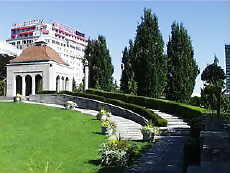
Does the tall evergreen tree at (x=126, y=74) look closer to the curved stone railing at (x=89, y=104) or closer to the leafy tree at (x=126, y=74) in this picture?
the leafy tree at (x=126, y=74)

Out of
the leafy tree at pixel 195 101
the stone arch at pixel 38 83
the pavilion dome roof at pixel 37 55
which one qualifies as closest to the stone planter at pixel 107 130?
the leafy tree at pixel 195 101

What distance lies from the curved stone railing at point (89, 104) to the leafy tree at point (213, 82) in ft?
25.6

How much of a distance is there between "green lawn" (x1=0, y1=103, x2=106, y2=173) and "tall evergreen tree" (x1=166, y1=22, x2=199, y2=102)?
1318 cm

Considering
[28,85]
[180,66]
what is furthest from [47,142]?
[28,85]

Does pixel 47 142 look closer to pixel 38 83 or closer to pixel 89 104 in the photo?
pixel 89 104

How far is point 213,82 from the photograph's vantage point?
31.4m

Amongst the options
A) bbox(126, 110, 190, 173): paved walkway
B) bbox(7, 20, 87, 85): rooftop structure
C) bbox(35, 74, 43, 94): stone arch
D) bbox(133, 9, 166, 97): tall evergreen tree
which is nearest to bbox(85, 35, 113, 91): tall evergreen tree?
bbox(35, 74, 43, 94): stone arch

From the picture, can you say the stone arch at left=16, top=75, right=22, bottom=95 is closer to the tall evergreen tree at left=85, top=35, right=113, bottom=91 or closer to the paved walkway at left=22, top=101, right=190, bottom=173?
the tall evergreen tree at left=85, top=35, right=113, bottom=91

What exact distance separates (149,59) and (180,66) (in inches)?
147

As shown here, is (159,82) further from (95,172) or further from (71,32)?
(71,32)

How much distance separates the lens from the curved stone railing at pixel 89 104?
90.9ft

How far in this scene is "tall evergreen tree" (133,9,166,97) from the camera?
1390 inches

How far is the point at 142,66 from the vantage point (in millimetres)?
35750

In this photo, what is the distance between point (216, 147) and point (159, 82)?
27.1 metres
